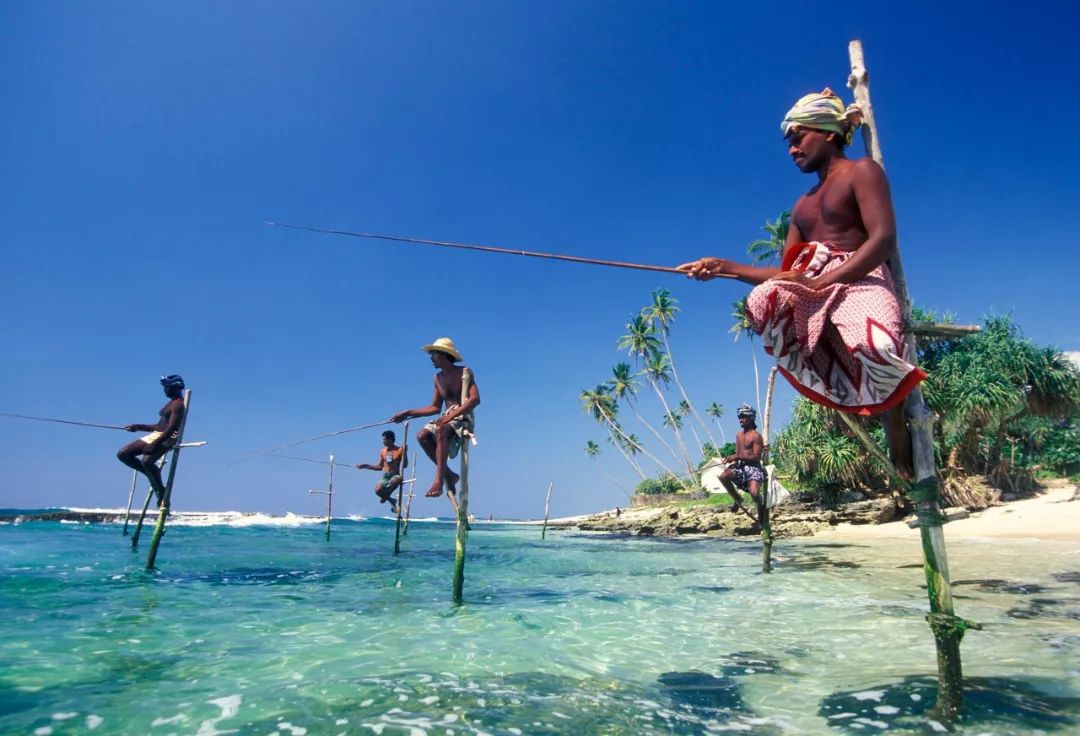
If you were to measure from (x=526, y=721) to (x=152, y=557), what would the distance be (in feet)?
36.0

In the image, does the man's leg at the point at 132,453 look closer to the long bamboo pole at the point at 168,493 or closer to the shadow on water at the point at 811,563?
the long bamboo pole at the point at 168,493

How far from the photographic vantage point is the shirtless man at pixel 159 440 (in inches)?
457


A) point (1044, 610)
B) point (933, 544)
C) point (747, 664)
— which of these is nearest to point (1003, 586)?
point (1044, 610)

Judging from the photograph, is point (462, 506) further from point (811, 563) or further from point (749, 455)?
point (811, 563)

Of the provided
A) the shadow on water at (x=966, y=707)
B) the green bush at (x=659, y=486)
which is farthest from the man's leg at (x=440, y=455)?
the green bush at (x=659, y=486)

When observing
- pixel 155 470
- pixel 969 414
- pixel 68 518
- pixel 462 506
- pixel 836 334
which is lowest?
pixel 68 518

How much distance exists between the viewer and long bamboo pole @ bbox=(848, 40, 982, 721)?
3.10 metres

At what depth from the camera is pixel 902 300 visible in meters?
3.29

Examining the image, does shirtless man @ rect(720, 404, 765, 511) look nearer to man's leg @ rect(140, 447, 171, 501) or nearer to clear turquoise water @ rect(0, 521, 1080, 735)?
clear turquoise water @ rect(0, 521, 1080, 735)

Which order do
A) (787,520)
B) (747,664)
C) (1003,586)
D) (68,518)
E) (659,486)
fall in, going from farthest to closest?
(659,486) < (68,518) < (787,520) < (1003,586) < (747,664)

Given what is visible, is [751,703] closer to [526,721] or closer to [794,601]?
[526,721]

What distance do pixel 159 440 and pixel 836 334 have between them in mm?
12784

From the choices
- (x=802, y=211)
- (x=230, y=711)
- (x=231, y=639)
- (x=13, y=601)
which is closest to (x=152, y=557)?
(x=13, y=601)

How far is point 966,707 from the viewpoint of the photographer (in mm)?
3410
